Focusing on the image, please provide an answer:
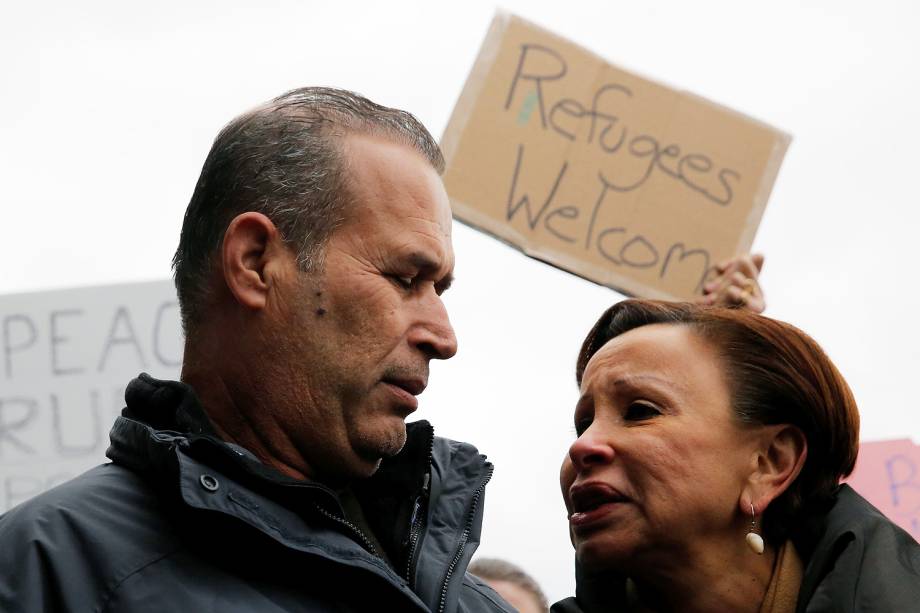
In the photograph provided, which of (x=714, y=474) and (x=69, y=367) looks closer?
(x=714, y=474)

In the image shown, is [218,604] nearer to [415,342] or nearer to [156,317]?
[415,342]

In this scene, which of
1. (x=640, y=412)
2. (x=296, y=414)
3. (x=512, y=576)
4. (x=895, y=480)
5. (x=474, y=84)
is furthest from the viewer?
(x=895, y=480)

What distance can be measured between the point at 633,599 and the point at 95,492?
3.91ft

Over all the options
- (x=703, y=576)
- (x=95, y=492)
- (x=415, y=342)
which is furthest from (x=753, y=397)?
(x=95, y=492)

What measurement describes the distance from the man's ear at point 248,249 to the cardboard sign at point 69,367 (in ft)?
9.66

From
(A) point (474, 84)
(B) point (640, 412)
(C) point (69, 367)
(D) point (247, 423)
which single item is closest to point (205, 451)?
(D) point (247, 423)

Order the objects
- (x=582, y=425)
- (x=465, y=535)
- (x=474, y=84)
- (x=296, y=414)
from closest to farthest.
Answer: (x=296, y=414)
(x=465, y=535)
(x=582, y=425)
(x=474, y=84)

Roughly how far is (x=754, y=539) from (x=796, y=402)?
31 centimetres

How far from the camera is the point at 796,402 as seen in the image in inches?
109

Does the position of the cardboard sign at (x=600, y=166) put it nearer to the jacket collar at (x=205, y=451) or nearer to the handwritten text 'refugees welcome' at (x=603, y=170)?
the handwritten text 'refugees welcome' at (x=603, y=170)

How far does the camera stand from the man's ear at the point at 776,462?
107 inches

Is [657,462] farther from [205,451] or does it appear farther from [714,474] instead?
[205,451]

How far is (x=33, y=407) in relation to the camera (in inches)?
210

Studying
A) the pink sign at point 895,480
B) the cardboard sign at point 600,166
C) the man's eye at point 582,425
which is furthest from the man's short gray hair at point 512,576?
the man's eye at point 582,425
